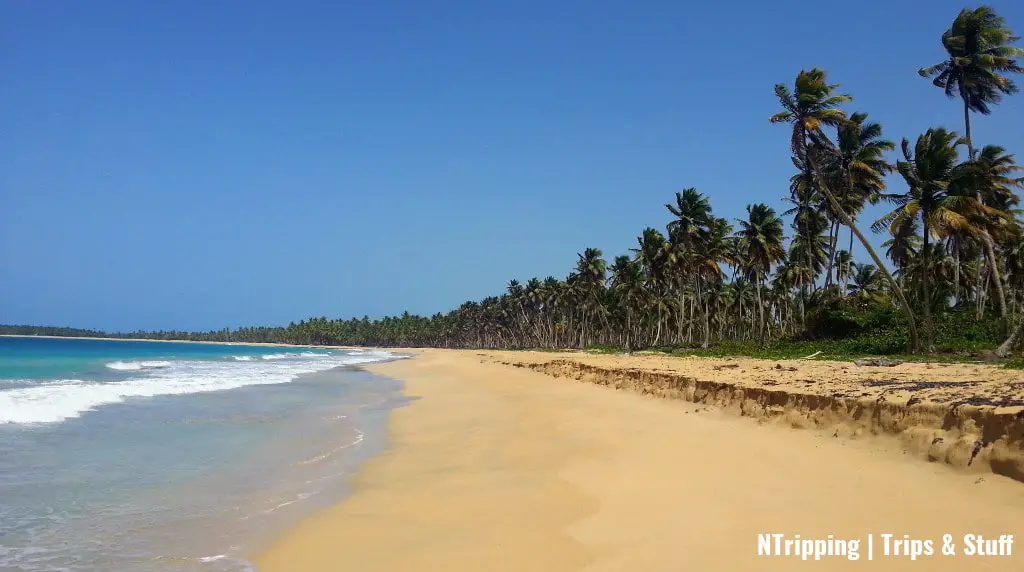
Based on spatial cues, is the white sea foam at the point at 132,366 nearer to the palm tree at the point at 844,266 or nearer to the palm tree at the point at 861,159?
the palm tree at the point at 861,159

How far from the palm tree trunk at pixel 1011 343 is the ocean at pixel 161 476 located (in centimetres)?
2122

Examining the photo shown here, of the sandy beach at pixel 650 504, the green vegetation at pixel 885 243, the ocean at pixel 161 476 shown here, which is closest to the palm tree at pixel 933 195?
the green vegetation at pixel 885 243

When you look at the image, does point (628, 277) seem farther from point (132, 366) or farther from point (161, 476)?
point (161, 476)

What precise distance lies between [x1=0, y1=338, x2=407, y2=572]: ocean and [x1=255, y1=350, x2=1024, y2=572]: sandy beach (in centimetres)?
81

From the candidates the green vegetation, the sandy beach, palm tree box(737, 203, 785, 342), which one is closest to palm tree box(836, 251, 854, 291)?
the green vegetation

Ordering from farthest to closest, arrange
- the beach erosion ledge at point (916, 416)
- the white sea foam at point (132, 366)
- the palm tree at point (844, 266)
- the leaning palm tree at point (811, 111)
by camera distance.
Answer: the palm tree at point (844, 266)
the white sea foam at point (132, 366)
the leaning palm tree at point (811, 111)
the beach erosion ledge at point (916, 416)

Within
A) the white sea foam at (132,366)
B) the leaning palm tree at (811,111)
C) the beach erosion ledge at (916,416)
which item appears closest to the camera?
the beach erosion ledge at (916,416)

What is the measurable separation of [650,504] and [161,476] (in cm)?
732

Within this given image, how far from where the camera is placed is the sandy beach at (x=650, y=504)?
5.24 m

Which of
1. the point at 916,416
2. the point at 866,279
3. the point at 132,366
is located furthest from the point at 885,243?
the point at 132,366

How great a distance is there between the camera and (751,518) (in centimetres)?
585

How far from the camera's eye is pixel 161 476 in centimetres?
895

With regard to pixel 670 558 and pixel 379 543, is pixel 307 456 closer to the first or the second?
pixel 379 543

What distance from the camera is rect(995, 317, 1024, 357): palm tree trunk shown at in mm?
20547
